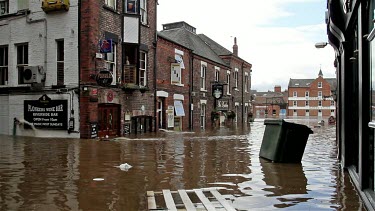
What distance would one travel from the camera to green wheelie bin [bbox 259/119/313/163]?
9.36m

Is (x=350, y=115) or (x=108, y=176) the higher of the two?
(x=350, y=115)

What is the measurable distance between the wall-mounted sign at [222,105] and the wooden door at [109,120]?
15.1 m

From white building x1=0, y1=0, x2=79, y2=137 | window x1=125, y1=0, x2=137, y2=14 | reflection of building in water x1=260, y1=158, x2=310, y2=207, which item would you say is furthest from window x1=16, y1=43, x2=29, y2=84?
reflection of building in water x1=260, y1=158, x2=310, y2=207

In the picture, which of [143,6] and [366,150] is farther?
[143,6]

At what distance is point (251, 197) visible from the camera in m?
5.96

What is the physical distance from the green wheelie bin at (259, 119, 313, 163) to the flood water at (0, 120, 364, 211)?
0.29 m

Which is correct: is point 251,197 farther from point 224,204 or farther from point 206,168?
point 206,168

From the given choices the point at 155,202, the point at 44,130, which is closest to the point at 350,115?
the point at 155,202

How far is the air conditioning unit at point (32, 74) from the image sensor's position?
690 inches

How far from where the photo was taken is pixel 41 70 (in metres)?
17.8

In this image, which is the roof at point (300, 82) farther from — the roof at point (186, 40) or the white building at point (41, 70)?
the white building at point (41, 70)

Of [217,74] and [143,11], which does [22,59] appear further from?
[217,74]

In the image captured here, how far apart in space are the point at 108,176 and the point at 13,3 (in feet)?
49.7

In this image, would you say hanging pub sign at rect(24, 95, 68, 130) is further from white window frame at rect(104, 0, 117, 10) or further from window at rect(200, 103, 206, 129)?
window at rect(200, 103, 206, 129)
